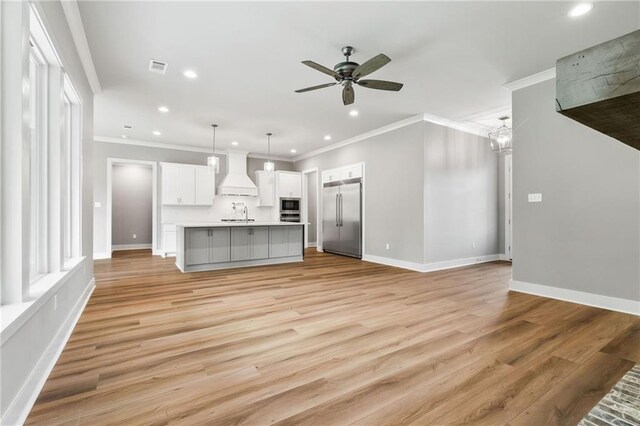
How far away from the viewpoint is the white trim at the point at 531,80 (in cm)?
371

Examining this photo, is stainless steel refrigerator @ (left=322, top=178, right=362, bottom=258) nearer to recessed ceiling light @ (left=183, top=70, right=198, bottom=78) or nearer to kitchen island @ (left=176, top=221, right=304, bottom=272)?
kitchen island @ (left=176, top=221, right=304, bottom=272)

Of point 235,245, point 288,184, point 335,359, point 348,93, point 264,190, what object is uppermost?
point 348,93

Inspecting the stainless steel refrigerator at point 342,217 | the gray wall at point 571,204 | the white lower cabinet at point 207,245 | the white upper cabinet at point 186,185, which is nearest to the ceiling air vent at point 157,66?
the white lower cabinet at point 207,245

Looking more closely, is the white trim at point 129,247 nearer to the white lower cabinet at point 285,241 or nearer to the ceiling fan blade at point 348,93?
the white lower cabinet at point 285,241

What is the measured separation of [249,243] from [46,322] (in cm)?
389

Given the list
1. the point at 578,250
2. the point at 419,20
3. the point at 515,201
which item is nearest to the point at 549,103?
the point at 515,201

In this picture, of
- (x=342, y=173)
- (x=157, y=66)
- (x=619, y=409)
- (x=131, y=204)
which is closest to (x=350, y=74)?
(x=157, y=66)

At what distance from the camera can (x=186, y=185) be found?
24.7 ft

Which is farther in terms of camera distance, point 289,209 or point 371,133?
point 289,209

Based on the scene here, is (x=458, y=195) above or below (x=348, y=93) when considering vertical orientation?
below

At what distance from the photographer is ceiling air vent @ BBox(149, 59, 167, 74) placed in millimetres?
3504

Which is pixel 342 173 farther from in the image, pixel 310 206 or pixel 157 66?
pixel 157 66

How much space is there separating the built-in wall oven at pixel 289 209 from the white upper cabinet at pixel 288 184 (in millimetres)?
149

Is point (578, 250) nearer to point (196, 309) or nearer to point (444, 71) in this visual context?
point (444, 71)
